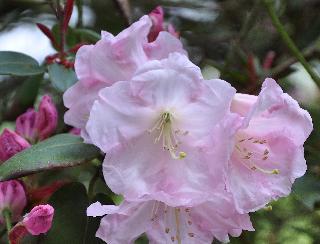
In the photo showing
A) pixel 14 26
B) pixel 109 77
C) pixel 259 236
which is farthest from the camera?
pixel 14 26

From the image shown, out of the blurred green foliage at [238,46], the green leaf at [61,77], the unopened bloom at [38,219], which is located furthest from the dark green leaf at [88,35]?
the unopened bloom at [38,219]

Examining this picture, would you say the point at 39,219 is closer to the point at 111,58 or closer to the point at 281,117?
the point at 111,58

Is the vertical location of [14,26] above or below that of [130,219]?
below

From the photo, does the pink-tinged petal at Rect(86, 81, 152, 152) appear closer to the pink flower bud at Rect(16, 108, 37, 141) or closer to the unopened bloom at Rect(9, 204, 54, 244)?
the unopened bloom at Rect(9, 204, 54, 244)

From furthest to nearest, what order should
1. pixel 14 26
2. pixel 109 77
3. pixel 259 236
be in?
pixel 14 26, pixel 259 236, pixel 109 77

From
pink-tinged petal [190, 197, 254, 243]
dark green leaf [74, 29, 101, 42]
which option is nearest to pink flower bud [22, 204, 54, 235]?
pink-tinged petal [190, 197, 254, 243]

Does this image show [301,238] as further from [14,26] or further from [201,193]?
[14,26]

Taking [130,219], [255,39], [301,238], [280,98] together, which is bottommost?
[301,238]

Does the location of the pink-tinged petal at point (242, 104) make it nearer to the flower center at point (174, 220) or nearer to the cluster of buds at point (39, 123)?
the flower center at point (174, 220)

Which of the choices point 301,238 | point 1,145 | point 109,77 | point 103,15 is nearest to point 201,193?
point 109,77
